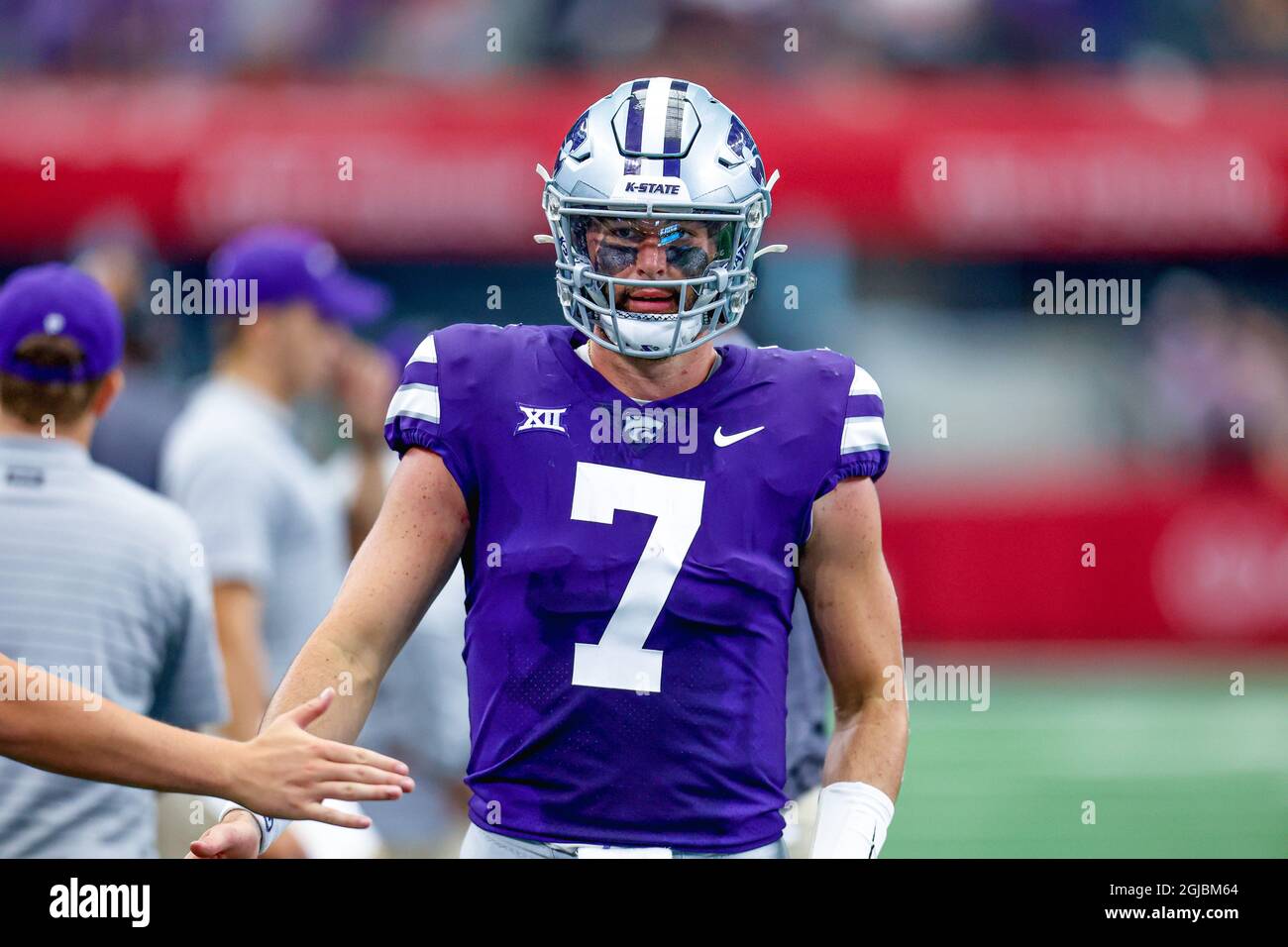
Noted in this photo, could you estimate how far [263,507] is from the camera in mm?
5301

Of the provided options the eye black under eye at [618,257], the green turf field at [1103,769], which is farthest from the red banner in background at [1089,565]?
the eye black under eye at [618,257]

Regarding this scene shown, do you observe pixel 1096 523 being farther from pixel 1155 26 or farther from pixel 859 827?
pixel 859 827

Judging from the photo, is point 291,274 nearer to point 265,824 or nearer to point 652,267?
point 652,267

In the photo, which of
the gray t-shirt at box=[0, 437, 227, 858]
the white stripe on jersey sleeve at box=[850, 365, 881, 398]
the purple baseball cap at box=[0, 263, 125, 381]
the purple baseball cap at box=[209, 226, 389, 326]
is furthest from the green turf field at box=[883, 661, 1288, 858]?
the white stripe on jersey sleeve at box=[850, 365, 881, 398]

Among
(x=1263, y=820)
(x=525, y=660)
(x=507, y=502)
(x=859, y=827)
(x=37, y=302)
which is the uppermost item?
(x=37, y=302)

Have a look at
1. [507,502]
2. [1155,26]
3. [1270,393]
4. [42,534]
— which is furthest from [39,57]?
[507,502]

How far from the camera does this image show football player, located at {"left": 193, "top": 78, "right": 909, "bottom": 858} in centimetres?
286

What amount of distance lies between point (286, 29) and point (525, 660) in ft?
35.3

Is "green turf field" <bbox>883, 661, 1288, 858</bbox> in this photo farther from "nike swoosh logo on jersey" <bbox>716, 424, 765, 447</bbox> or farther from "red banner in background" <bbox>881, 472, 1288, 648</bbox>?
"nike swoosh logo on jersey" <bbox>716, 424, 765, 447</bbox>

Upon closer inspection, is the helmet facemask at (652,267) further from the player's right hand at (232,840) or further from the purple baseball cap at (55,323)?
the purple baseball cap at (55,323)

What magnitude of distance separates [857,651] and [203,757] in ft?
3.39

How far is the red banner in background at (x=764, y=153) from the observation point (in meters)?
11.8

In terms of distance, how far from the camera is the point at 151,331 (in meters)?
6.46

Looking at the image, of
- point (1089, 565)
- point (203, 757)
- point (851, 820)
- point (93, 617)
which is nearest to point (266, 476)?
point (93, 617)
